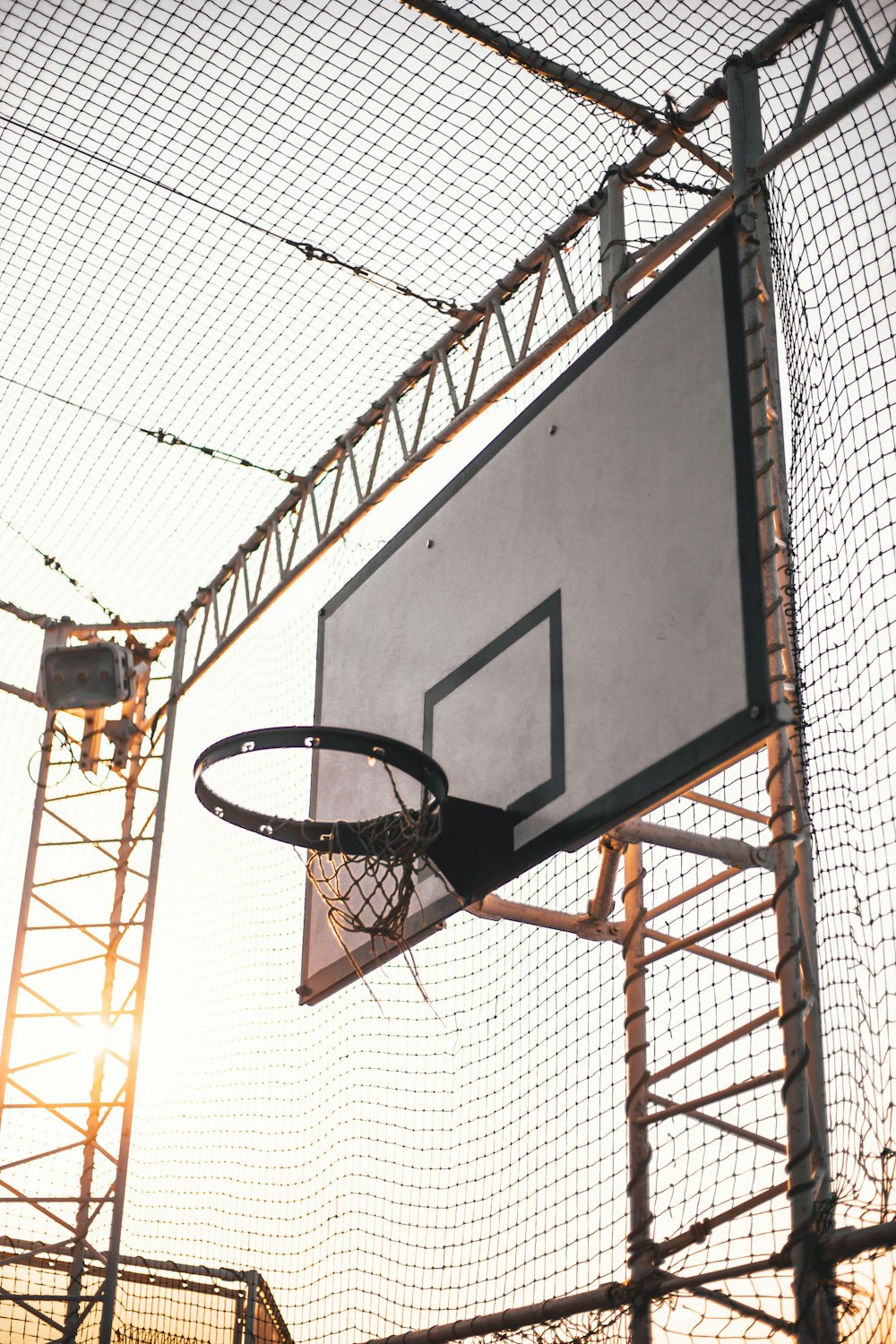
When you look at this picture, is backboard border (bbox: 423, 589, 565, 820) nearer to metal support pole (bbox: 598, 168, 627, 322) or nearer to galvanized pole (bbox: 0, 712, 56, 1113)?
metal support pole (bbox: 598, 168, 627, 322)

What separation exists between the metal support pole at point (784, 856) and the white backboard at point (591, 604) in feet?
0.12

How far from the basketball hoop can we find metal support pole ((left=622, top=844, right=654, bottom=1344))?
0.67 metres

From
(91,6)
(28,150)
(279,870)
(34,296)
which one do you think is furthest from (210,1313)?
(91,6)

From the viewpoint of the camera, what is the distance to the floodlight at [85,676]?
296 inches

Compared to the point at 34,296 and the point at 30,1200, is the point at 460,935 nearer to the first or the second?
the point at 30,1200

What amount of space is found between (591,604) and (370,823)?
0.87 metres

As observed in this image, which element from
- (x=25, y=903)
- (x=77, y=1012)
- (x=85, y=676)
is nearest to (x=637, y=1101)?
(x=77, y=1012)

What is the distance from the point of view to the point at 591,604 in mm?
3822

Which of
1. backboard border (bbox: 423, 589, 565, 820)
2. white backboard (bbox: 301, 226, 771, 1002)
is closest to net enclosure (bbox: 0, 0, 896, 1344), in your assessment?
white backboard (bbox: 301, 226, 771, 1002)

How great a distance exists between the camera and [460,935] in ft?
21.6

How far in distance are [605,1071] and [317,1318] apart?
4.77 feet

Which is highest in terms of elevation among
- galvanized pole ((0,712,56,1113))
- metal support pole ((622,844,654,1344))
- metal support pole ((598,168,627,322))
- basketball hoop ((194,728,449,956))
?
metal support pole ((598,168,627,322))

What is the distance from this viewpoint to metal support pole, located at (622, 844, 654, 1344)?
3504mm

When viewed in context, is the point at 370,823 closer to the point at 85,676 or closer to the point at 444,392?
the point at 444,392
